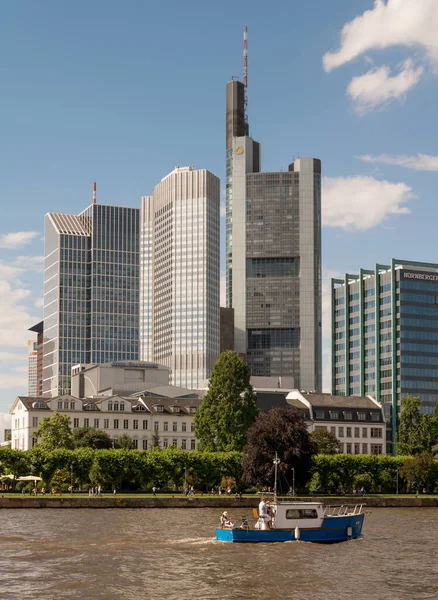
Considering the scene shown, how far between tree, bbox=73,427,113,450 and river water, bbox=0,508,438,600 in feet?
266

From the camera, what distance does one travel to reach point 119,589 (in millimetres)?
58844

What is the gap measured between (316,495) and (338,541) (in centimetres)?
6448

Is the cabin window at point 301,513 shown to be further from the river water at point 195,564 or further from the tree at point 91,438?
the tree at point 91,438

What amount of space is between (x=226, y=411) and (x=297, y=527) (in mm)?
78743

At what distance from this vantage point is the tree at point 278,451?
143125 mm

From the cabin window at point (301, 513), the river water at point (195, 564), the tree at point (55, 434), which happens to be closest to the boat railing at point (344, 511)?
the river water at point (195, 564)

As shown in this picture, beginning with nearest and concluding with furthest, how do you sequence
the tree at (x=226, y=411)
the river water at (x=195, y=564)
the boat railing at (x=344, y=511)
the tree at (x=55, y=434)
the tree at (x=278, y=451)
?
the river water at (x=195, y=564) → the boat railing at (x=344, y=511) → the tree at (x=278, y=451) → the tree at (x=226, y=411) → the tree at (x=55, y=434)

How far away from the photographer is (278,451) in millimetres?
143125

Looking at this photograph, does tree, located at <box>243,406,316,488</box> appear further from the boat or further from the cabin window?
the cabin window

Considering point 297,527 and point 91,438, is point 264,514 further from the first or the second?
point 91,438

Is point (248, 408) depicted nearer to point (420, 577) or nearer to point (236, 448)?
point (236, 448)

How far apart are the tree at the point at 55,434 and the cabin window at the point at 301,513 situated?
265 ft

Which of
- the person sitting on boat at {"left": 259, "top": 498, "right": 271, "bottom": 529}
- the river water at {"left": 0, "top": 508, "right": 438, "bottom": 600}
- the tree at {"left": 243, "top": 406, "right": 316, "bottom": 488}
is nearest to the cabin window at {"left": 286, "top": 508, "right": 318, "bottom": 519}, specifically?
the person sitting on boat at {"left": 259, "top": 498, "right": 271, "bottom": 529}

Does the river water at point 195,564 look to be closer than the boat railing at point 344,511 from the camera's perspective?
Yes
